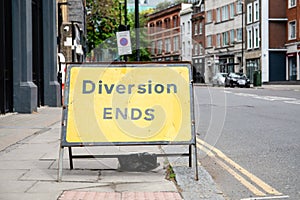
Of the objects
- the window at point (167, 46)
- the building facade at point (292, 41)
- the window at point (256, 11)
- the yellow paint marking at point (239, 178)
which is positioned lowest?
the yellow paint marking at point (239, 178)

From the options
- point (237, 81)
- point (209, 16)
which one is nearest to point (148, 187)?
point (237, 81)

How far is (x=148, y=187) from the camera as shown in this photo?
6.10 m

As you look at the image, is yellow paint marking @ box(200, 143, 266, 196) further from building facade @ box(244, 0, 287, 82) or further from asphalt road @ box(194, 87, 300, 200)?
building facade @ box(244, 0, 287, 82)

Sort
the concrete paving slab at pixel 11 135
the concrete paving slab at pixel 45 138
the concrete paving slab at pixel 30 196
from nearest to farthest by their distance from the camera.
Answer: the concrete paving slab at pixel 30 196, the concrete paving slab at pixel 11 135, the concrete paving slab at pixel 45 138

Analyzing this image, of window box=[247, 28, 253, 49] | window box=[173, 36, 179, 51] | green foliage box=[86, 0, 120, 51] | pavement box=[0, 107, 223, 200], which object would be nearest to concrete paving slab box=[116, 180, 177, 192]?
pavement box=[0, 107, 223, 200]

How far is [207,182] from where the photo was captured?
20.7 feet

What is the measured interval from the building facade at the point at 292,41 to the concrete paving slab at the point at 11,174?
4433 cm

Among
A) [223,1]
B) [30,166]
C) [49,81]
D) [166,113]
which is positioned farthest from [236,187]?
[223,1]

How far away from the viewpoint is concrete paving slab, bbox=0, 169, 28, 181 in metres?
6.53

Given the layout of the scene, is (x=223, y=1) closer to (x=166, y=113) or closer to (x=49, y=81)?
(x=49, y=81)

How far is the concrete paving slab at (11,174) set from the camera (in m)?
6.53

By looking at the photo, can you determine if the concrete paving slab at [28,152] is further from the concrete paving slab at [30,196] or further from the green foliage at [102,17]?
the green foliage at [102,17]

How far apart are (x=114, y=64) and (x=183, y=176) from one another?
164 centimetres

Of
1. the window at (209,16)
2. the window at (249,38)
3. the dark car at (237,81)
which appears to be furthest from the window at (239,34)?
the dark car at (237,81)
